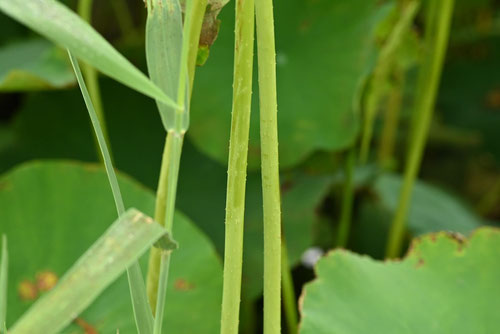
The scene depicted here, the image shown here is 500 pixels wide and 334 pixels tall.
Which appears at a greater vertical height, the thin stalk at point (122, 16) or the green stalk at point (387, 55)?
the green stalk at point (387, 55)

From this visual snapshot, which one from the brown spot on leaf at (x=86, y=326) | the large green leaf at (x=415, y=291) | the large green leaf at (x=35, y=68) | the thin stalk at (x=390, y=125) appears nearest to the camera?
the large green leaf at (x=415, y=291)

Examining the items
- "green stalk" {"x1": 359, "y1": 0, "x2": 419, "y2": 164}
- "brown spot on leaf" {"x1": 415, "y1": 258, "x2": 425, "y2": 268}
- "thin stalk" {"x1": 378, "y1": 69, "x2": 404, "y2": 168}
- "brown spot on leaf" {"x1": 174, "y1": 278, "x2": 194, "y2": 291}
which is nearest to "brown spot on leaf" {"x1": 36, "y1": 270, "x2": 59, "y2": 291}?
"brown spot on leaf" {"x1": 174, "y1": 278, "x2": 194, "y2": 291}

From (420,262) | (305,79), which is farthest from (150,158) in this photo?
(420,262)

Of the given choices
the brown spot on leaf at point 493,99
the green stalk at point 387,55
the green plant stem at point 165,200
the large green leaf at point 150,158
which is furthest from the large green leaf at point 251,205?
the brown spot on leaf at point 493,99

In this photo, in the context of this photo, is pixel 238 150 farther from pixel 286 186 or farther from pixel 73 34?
pixel 286 186

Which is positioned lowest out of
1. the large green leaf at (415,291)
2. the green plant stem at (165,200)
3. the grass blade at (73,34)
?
the large green leaf at (415,291)

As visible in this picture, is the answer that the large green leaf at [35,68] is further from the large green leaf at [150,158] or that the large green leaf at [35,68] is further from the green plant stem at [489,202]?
the green plant stem at [489,202]
